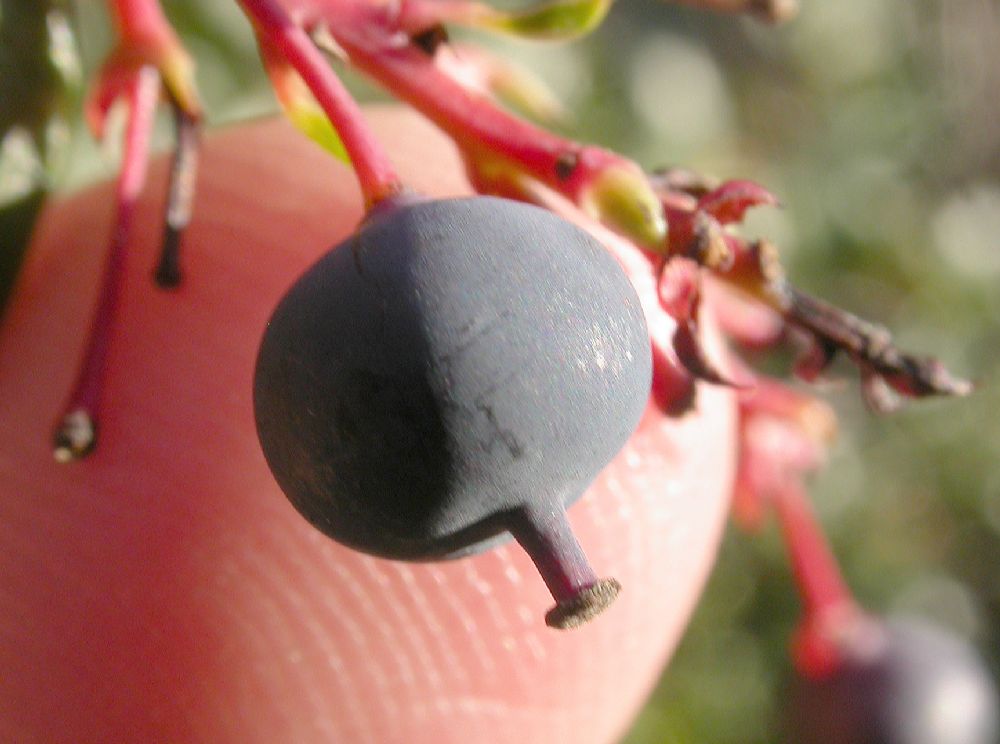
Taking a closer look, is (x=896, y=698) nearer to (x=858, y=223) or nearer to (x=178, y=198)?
(x=858, y=223)

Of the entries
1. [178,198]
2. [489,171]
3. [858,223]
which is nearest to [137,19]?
[178,198]

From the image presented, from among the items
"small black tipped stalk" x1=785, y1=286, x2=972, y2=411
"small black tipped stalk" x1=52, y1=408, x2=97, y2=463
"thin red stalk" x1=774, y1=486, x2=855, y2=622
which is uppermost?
"small black tipped stalk" x1=785, y1=286, x2=972, y2=411

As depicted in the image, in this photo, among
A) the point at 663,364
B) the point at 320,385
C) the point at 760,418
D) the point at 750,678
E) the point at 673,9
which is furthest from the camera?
the point at 673,9

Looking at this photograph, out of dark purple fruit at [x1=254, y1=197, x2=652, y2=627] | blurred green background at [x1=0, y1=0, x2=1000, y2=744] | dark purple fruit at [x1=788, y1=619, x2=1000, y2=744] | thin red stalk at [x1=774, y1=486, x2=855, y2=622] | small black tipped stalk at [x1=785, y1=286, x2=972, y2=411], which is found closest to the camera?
dark purple fruit at [x1=254, y1=197, x2=652, y2=627]

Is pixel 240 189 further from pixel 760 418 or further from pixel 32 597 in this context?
pixel 760 418

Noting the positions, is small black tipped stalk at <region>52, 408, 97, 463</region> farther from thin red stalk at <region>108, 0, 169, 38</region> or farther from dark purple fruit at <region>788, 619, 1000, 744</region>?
dark purple fruit at <region>788, 619, 1000, 744</region>

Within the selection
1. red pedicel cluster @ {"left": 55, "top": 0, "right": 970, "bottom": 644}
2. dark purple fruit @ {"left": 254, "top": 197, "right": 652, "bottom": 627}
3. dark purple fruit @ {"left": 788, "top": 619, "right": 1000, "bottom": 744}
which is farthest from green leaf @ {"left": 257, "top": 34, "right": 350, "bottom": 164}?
dark purple fruit @ {"left": 788, "top": 619, "right": 1000, "bottom": 744}

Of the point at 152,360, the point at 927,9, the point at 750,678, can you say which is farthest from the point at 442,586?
the point at 927,9

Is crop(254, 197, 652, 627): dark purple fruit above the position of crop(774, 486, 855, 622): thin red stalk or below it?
above
